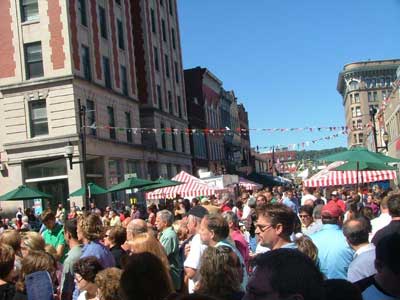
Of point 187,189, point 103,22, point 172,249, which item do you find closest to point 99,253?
point 172,249

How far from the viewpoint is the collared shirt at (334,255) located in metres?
6.23

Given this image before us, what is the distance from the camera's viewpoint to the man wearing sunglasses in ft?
17.2

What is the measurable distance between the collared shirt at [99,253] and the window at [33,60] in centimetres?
2365

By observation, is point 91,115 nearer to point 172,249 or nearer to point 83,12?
point 83,12

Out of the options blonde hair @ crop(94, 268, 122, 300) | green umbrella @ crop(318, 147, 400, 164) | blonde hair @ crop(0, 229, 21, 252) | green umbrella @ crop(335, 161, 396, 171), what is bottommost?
blonde hair @ crop(94, 268, 122, 300)

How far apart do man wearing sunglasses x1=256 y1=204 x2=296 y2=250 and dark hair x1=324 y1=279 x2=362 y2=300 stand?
2.36m

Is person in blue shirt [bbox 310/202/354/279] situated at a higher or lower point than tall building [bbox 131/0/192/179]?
lower

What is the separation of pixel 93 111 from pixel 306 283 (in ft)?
94.0

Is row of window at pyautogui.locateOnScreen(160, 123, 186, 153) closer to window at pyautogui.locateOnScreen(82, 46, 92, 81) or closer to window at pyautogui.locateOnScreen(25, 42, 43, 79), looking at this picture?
window at pyautogui.locateOnScreen(82, 46, 92, 81)

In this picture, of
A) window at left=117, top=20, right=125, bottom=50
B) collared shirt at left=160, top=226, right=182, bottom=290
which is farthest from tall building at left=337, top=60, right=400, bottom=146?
collared shirt at left=160, top=226, right=182, bottom=290

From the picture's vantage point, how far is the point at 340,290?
2.84m

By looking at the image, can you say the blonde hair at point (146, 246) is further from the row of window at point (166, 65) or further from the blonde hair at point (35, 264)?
the row of window at point (166, 65)

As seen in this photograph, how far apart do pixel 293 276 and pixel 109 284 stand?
2.48 m

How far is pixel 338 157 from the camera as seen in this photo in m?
14.5
